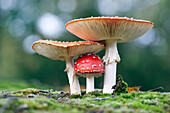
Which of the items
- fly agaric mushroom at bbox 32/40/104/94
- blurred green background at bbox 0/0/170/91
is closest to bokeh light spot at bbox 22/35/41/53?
blurred green background at bbox 0/0/170/91

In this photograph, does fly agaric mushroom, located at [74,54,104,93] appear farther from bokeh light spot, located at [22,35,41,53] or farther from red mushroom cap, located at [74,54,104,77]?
bokeh light spot, located at [22,35,41,53]

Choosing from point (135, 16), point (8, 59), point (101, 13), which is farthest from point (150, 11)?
point (8, 59)

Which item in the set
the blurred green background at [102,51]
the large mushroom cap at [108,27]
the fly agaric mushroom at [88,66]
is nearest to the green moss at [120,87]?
the fly agaric mushroom at [88,66]

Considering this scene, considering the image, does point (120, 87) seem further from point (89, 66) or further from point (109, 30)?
point (109, 30)

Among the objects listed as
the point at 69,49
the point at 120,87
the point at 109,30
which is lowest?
the point at 120,87

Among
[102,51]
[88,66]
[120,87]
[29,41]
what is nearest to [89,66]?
[88,66]
